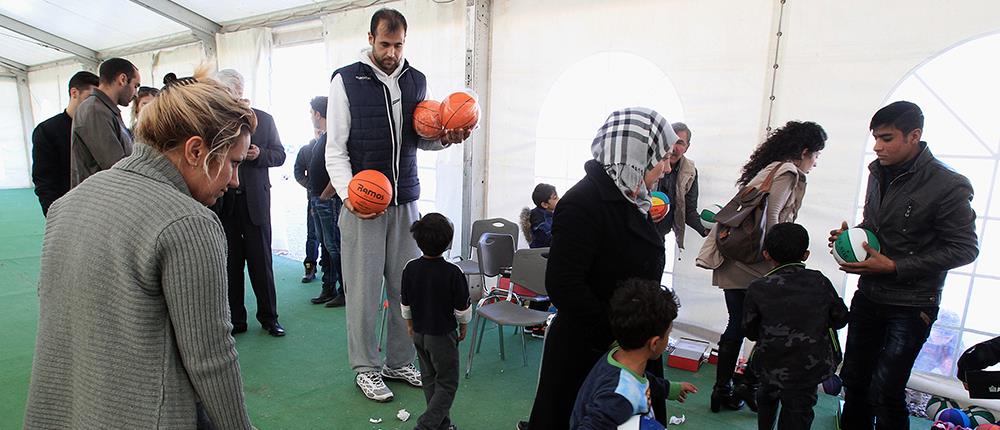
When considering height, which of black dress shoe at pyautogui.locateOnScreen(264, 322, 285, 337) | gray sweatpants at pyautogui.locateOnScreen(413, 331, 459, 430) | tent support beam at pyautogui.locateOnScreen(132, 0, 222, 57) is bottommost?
black dress shoe at pyautogui.locateOnScreen(264, 322, 285, 337)

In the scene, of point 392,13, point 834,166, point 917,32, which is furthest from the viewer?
point 834,166

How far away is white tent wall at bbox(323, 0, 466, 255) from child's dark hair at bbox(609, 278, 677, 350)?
11.0ft

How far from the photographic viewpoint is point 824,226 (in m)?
3.23

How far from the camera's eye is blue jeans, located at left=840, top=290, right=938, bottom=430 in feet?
7.43

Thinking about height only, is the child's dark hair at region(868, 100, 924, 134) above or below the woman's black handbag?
above

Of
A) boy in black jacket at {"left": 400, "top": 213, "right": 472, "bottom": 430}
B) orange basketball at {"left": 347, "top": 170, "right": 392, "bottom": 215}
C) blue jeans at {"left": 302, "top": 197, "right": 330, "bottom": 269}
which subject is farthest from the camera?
blue jeans at {"left": 302, "top": 197, "right": 330, "bottom": 269}

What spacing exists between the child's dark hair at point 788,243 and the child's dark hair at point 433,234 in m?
1.50

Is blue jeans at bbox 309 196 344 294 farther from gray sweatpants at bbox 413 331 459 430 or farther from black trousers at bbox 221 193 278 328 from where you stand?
gray sweatpants at bbox 413 331 459 430

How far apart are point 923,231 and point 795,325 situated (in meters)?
0.69

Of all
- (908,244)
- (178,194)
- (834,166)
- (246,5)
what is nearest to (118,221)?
(178,194)

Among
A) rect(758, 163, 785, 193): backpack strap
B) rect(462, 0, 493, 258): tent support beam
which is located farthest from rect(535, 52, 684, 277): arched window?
rect(758, 163, 785, 193): backpack strap

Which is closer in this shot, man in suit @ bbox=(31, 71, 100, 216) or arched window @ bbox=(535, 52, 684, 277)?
man in suit @ bbox=(31, 71, 100, 216)

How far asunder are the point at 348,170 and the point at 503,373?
5.74 feet

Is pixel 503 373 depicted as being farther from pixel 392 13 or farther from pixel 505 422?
pixel 392 13
